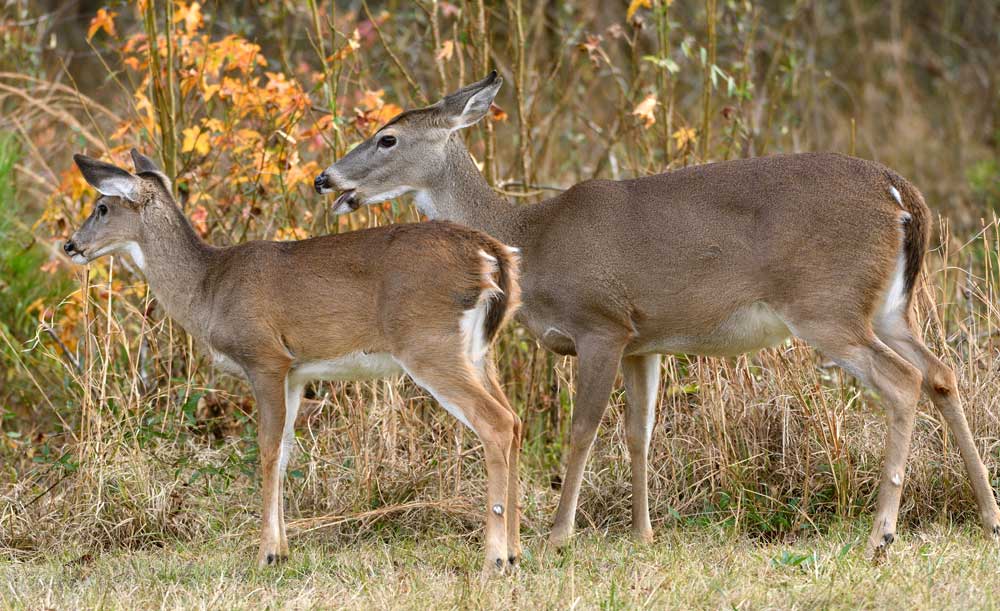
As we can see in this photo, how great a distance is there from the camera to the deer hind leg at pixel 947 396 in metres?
Answer: 5.78

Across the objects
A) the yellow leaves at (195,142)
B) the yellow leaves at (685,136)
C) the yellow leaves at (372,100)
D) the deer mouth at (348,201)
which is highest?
the yellow leaves at (372,100)

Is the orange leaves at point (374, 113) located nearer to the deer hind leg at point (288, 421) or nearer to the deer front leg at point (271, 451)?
the deer hind leg at point (288, 421)

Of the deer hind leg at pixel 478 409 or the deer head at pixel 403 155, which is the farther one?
the deer head at pixel 403 155

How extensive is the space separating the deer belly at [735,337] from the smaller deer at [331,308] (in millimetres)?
813

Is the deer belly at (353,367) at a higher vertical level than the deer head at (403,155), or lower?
lower

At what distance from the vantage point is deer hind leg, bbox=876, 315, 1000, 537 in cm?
578

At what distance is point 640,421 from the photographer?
6316mm

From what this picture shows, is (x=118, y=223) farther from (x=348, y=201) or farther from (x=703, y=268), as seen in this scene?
(x=703, y=268)

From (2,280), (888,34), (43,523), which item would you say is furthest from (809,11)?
(43,523)

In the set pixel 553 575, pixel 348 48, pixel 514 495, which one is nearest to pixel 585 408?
pixel 514 495

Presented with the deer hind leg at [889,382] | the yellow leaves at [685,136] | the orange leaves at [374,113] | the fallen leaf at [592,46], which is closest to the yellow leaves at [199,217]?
the orange leaves at [374,113]

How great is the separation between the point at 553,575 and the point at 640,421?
121 cm

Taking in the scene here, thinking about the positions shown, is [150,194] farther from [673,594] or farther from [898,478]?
[898,478]

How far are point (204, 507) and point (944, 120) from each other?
1023 cm
